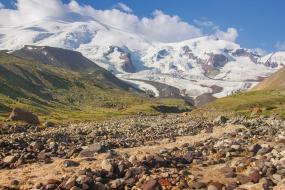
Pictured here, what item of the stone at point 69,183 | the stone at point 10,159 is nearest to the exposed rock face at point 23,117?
the stone at point 10,159

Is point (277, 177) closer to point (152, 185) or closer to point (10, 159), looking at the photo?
point (152, 185)

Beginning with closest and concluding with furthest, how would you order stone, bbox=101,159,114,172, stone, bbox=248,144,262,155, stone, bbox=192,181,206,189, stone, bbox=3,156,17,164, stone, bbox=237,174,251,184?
stone, bbox=192,181,206,189 → stone, bbox=237,174,251,184 → stone, bbox=101,159,114,172 → stone, bbox=3,156,17,164 → stone, bbox=248,144,262,155

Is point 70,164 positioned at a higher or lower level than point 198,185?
higher

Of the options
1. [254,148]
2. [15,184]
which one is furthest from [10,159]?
[254,148]

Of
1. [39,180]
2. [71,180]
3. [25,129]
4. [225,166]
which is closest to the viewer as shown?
[71,180]

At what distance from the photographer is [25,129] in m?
77.7

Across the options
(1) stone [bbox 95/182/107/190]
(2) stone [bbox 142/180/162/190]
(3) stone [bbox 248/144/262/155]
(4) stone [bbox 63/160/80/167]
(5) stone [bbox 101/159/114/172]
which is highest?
(3) stone [bbox 248/144/262/155]

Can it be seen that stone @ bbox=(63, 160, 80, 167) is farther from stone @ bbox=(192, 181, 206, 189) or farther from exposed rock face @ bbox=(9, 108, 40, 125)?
exposed rock face @ bbox=(9, 108, 40, 125)

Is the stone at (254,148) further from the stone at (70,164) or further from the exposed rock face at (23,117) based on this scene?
the exposed rock face at (23,117)

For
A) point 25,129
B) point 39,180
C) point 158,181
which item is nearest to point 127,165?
point 158,181

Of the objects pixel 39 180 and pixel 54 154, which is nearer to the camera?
pixel 39 180

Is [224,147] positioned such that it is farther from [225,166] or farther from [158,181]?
[158,181]

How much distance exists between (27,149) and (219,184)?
20.2 metres

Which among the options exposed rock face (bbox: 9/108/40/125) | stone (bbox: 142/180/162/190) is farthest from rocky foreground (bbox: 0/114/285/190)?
exposed rock face (bbox: 9/108/40/125)
